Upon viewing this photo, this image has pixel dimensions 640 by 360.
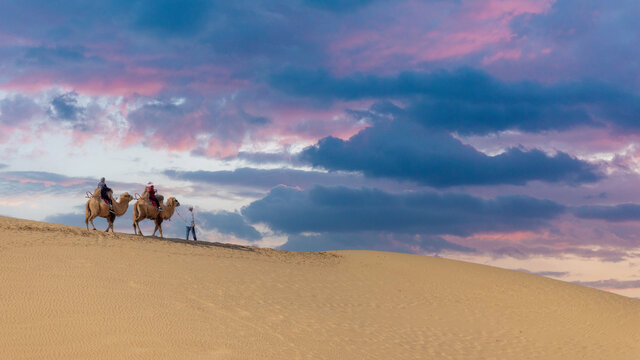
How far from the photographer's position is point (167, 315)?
17.1m

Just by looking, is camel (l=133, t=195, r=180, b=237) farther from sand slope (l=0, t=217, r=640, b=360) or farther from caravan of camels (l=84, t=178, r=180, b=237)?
sand slope (l=0, t=217, r=640, b=360)

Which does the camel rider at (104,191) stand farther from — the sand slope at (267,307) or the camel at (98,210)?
the sand slope at (267,307)

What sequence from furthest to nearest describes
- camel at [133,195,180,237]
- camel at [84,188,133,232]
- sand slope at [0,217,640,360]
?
camel at [133,195,180,237], camel at [84,188,133,232], sand slope at [0,217,640,360]

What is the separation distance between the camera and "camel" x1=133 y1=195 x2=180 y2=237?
30.9 meters

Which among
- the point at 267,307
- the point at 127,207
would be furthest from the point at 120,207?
the point at 267,307

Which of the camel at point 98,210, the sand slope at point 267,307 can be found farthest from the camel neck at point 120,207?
the sand slope at point 267,307

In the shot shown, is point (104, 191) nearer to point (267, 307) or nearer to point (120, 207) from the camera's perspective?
Answer: point (120, 207)

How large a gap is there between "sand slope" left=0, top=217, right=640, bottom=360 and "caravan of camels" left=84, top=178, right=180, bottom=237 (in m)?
1.49

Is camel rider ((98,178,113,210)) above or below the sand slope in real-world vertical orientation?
above

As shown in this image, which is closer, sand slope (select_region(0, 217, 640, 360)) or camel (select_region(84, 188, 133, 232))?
sand slope (select_region(0, 217, 640, 360))

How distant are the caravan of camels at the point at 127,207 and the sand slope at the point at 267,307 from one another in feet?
4.88

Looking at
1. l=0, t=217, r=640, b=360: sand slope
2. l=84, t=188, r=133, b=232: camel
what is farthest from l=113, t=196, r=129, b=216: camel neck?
l=0, t=217, r=640, b=360: sand slope

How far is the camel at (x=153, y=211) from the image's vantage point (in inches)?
1217

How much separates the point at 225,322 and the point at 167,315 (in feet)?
5.86
